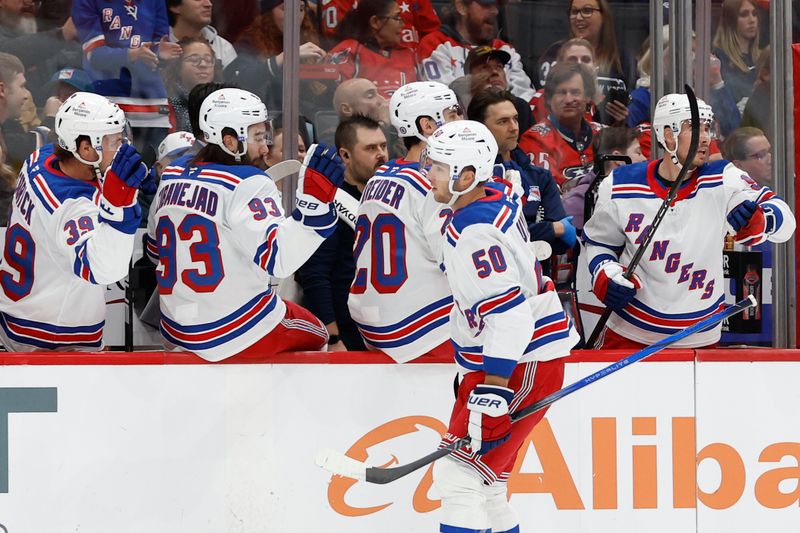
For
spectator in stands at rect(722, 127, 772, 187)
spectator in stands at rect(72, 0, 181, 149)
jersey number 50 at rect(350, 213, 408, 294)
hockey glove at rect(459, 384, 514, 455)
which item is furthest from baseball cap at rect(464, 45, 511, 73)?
hockey glove at rect(459, 384, 514, 455)

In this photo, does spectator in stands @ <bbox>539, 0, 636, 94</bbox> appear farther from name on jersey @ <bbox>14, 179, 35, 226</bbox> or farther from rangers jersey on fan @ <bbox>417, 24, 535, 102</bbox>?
name on jersey @ <bbox>14, 179, 35, 226</bbox>

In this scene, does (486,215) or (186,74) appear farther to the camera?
(186,74)

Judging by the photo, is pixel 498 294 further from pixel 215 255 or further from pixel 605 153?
pixel 605 153

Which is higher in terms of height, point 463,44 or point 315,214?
point 463,44

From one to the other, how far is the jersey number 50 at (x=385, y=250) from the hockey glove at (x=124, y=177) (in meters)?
0.68

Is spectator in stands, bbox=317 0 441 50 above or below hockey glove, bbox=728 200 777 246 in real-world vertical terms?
above

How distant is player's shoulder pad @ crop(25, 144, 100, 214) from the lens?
3.37 metres

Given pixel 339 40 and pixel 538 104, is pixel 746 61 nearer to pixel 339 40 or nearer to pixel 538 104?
pixel 538 104

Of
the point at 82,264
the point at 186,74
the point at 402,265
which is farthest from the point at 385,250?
the point at 186,74

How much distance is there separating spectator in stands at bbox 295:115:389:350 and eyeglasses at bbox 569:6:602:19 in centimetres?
103

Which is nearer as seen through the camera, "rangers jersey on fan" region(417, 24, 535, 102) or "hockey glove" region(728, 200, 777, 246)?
"hockey glove" region(728, 200, 777, 246)

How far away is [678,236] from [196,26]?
1.84 metres

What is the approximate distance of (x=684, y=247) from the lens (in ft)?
12.2

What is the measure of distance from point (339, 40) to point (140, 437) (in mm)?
1717
